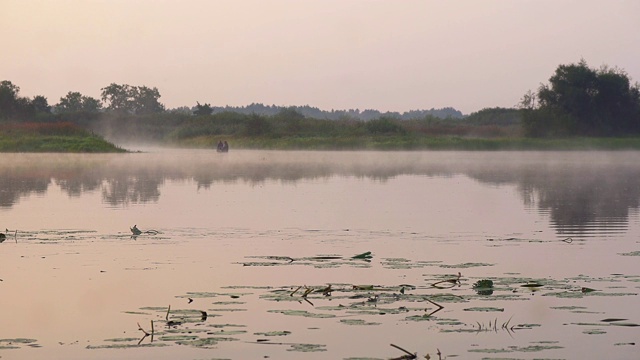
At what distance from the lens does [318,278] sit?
41.8ft

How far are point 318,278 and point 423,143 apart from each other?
73547mm

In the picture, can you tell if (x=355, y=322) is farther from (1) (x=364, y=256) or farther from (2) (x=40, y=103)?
(2) (x=40, y=103)

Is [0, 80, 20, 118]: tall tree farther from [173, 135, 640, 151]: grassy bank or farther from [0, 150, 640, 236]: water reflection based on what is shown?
[0, 150, 640, 236]: water reflection

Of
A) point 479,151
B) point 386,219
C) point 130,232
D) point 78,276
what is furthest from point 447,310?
point 479,151

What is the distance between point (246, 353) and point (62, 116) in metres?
98.7

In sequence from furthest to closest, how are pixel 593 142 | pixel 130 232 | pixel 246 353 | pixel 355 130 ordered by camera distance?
pixel 355 130
pixel 593 142
pixel 130 232
pixel 246 353

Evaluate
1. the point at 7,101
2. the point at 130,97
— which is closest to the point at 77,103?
the point at 130,97

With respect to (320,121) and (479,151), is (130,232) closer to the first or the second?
(479,151)

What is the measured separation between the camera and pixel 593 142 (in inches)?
3184

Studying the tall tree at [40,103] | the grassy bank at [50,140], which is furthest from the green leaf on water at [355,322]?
the tall tree at [40,103]

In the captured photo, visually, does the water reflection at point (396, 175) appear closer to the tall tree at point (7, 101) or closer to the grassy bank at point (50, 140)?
the grassy bank at point (50, 140)

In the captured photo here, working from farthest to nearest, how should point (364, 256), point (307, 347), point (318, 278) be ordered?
point (364, 256), point (318, 278), point (307, 347)

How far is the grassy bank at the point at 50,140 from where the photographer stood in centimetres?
6844

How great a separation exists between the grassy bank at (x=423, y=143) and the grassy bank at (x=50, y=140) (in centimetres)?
2038
